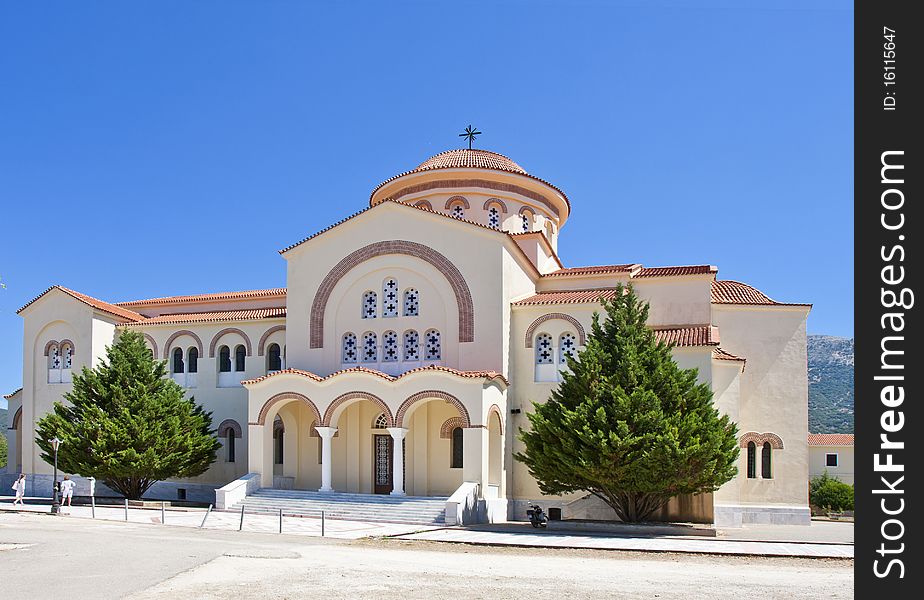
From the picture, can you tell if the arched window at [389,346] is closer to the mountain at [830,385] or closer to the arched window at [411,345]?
the arched window at [411,345]

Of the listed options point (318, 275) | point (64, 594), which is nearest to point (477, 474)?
point (318, 275)

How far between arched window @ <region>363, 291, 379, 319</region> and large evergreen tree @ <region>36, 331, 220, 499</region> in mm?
7208

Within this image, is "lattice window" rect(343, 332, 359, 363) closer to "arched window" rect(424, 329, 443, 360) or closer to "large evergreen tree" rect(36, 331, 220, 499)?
"arched window" rect(424, 329, 443, 360)

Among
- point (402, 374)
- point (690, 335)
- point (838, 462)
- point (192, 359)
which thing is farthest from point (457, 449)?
point (838, 462)

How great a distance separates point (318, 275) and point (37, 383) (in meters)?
12.8

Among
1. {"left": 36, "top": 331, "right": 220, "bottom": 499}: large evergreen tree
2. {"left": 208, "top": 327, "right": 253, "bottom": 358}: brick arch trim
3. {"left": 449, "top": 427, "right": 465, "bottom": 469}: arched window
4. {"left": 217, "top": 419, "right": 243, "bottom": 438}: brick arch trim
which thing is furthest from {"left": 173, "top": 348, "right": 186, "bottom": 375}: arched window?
{"left": 449, "top": 427, "right": 465, "bottom": 469}: arched window

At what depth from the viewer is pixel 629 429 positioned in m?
23.0

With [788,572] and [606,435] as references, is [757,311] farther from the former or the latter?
[788,572]

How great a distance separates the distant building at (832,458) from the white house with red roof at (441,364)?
30192mm

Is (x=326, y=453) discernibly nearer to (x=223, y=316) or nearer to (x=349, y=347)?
(x=349, y=347)

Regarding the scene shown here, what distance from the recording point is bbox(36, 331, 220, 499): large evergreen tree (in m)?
29.4

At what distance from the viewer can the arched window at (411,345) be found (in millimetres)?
29469

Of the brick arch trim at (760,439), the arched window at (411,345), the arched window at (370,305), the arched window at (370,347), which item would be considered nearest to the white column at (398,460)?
the arched window at (411,345)

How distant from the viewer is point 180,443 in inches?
1201
